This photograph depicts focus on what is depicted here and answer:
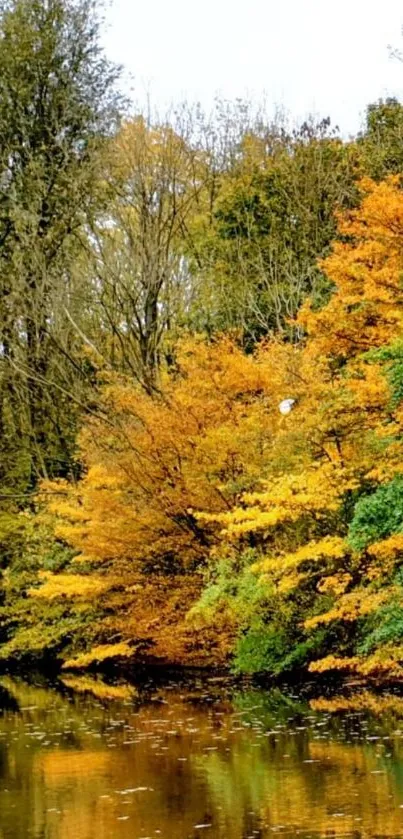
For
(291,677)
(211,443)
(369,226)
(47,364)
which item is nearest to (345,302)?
(369,226)

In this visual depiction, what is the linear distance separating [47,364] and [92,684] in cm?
875

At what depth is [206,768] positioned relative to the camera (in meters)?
14.0

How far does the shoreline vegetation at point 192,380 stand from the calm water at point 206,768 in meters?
1.71

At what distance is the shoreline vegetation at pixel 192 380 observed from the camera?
19.7 meters

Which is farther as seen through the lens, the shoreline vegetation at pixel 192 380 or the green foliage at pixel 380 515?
the shoreline vegetation at pixel 192 380

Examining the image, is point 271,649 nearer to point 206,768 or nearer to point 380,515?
point 380,515

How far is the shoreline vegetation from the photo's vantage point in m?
19.7

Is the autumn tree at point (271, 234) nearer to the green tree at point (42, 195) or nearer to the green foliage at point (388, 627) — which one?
the green tree at point (42, 195)

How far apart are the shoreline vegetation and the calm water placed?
1707mm

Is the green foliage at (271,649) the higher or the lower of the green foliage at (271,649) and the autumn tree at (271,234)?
the lower

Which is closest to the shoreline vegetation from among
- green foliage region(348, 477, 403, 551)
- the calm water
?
green foliage region(348, 477, 403, 551)

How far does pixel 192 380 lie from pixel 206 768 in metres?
9.83

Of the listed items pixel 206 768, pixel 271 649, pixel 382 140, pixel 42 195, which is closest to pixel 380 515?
pixel 206 768

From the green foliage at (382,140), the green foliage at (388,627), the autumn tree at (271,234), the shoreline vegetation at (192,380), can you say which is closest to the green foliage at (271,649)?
the shoreline vegetation at (192,380)
